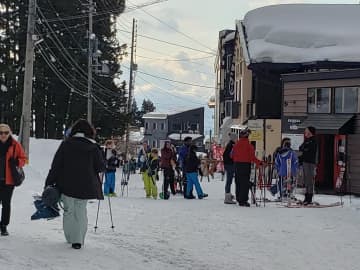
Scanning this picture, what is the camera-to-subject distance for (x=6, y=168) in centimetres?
888

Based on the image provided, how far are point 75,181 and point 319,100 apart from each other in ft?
53.7

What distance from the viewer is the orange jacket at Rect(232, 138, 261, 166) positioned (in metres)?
15.0

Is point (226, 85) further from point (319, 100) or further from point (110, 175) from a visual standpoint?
point (110, 175)

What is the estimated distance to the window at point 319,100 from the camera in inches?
897

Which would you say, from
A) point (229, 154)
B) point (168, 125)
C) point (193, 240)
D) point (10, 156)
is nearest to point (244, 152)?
point (229, 154)

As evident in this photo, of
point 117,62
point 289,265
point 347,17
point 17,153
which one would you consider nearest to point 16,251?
point 17,153

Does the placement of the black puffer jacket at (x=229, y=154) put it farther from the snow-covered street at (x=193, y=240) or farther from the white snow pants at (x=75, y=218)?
the white snow pants at (x=75, y=218)

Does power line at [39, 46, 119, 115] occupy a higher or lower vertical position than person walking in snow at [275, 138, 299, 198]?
higher

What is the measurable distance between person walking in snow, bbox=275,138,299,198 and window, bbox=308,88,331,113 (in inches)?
270

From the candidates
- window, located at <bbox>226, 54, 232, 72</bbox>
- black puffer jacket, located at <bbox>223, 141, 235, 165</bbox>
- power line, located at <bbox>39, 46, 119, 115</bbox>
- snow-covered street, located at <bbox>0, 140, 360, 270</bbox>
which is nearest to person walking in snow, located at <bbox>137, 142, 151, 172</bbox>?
black puffer jacket, located at <bbox>223, 141, 235, 165</bbox>

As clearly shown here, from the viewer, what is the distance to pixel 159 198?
59.8 ft

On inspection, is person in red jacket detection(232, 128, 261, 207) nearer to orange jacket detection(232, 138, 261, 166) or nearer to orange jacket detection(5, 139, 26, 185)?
orange jacket detection(232, 138, 261, 166)

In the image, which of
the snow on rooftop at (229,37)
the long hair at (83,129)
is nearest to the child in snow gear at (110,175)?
the long hair at (83,129)

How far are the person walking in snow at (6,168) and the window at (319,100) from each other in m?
15.6
